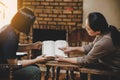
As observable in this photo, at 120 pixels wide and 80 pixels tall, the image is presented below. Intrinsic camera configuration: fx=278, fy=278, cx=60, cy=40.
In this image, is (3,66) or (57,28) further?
(57,28)

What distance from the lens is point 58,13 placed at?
19.1 ft

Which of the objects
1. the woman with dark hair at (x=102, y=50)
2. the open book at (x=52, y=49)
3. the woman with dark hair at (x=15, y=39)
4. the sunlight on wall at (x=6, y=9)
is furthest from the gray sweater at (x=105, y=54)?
the sunlight on wall at (x=6, y=9)

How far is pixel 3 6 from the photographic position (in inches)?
211

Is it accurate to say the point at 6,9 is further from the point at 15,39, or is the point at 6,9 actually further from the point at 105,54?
the point at 105,54

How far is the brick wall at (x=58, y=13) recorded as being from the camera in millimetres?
5777

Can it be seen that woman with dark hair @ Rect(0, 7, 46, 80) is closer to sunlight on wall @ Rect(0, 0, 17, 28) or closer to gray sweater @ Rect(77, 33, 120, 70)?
gray sweater @ Rect(77, 33, 120, 70)

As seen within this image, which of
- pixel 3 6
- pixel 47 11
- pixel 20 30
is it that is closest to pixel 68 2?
pixel 47 11

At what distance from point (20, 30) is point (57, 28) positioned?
118 inches

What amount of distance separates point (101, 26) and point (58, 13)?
3.05 metres

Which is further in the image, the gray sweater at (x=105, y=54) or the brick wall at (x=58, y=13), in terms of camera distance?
the brick wall at (x=58, y=13)

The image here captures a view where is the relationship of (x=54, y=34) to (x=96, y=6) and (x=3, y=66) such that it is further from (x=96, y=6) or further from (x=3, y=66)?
(x=3, y=66)

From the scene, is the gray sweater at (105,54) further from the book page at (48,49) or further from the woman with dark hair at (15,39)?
the woman with dark hair at (15,39)

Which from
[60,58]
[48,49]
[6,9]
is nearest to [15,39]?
[48,49]

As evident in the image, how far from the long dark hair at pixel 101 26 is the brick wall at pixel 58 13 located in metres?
2.91
